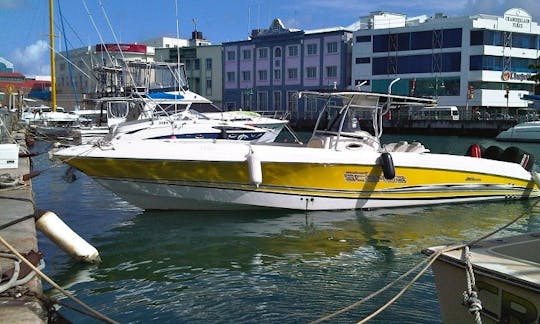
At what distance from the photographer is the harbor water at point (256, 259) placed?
6.80m

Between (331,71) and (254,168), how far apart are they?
61729 mm

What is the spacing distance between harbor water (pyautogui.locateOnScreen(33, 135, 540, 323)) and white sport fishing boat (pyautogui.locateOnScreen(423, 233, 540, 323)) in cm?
162

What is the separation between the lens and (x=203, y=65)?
3319 inches

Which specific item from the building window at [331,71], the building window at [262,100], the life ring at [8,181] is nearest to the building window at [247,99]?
the building window at [262,100]

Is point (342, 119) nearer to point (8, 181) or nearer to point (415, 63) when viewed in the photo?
point (8, 181)

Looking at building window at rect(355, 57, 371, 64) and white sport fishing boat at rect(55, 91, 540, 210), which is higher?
building window at rect(355, 57, 371, 64)

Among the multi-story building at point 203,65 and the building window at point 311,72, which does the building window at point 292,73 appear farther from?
the multi-story building at point 203,65

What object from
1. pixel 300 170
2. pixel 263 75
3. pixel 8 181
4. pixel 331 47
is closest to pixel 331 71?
pixel 331 47

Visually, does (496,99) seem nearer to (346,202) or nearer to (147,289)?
(346,202)

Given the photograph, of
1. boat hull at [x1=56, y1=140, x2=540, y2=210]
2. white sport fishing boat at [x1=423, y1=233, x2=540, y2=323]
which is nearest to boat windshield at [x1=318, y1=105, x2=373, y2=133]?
boat hull at [x1=56, y1=140, x2=540, y2=210]

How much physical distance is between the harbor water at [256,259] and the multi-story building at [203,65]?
70.3m

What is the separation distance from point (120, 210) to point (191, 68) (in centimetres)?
7382

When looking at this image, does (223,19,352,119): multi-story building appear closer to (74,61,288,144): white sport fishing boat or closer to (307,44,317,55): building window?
(307,44,317,55): building window

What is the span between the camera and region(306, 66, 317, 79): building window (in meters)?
72.1
